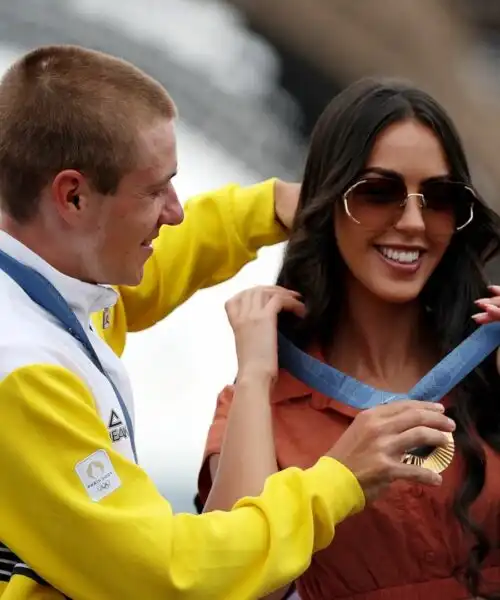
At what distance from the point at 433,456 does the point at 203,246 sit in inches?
23.2

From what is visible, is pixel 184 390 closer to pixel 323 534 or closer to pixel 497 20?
pixel 497 20

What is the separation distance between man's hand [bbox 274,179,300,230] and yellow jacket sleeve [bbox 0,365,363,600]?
0.78 metres

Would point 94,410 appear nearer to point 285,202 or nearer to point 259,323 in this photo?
point 259,323

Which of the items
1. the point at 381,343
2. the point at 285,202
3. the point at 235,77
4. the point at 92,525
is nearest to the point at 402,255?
the point at 381,343

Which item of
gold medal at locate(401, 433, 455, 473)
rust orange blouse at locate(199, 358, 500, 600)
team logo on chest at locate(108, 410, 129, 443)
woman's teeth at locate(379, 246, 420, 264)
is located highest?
woman's teeth at locate(379, 246, 420, 264)

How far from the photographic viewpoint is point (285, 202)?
1976 mm

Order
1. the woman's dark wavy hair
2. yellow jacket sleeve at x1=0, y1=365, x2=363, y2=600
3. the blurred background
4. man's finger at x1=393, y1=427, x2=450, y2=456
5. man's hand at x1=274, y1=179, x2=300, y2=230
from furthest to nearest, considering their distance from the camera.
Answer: the blurred background
man's hand at x1=274, y1=179, x2=300, y2=230
the woman's dark wavy hair
man's finger at x1=393, y1=427, x2=450, y2=456
yellow jacket sleeve at x1=0, y1=365, x2=363, y2=600

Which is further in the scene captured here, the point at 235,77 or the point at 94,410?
the point at 235,77

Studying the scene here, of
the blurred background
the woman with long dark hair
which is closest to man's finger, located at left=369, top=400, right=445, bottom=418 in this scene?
the woman with long dark hair

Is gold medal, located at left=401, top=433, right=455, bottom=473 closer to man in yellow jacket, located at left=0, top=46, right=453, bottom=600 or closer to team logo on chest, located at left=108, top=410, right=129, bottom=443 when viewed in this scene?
man in yellow jacket, located at left=0, top=46, right=453, bottom=600

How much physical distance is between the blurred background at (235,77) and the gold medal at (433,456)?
126cm

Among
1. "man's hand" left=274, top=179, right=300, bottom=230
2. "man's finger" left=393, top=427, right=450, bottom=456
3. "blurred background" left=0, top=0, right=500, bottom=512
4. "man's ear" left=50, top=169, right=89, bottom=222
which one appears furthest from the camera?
"blurred background" left=0, top=0, right=500, bottom=512

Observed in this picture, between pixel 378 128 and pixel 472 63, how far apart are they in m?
1.34

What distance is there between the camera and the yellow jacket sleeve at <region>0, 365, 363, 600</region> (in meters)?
1.18
